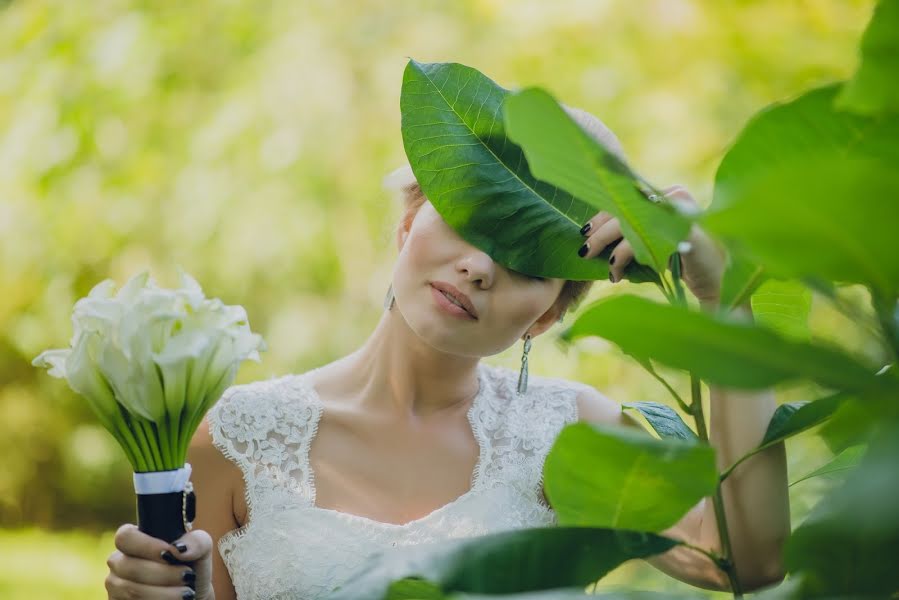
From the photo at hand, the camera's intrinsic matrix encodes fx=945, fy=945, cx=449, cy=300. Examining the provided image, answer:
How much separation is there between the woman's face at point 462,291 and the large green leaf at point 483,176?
0.55 feet

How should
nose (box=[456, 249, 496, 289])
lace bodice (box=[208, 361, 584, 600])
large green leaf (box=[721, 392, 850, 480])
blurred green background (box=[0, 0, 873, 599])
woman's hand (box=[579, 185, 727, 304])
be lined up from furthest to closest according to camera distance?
1. blurred green background (box=[0, 0, 873, 599])
2. lace bodice (box=[208, 361, 584, 600])
3. nose (box=[456, 249, 496, 289])
4. woman's hand (box=[579, 185, 727, 304])
5. large green leaf (box=[721, 392, 850, 480])

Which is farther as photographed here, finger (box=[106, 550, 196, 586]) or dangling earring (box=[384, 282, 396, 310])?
dangling earring (box=[384, 282, 396, 310])

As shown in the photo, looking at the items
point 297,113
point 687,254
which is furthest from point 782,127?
point 297,113

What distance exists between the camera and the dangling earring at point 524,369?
1.51 meters

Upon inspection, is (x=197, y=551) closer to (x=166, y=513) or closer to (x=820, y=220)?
(x=166, y=513)

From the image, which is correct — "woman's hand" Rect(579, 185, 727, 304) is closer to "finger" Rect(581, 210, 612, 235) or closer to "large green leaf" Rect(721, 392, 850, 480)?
"finger" Rect(581, 210, 612, 235)

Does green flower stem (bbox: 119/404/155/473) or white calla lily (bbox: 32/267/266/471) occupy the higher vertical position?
white calla lily (bbox: 32/267/266/471)

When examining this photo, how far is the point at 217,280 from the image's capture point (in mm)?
4422

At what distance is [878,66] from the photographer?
0.49 m

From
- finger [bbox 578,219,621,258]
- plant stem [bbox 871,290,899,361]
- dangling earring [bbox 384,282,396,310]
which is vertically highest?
dangling earring [bbox 384,282,396,310]

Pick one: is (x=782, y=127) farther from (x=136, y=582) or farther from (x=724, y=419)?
(x=136, y=582)

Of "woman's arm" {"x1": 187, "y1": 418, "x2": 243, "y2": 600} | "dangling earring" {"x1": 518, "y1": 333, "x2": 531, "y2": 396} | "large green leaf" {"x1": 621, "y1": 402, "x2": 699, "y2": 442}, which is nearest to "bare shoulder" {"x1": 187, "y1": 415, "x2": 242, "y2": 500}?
"woman's arm" {"x1": 187, "y1": 418, "x2": 243, "y2": 600}

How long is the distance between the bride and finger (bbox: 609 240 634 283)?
0.28 meters

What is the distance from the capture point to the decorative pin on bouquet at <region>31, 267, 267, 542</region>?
0.79 metres
